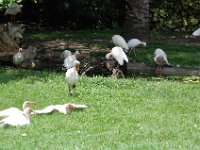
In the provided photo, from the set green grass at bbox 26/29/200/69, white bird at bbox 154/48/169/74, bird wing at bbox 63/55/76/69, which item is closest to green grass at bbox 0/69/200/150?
bird wing at bbox 63/55/76/69

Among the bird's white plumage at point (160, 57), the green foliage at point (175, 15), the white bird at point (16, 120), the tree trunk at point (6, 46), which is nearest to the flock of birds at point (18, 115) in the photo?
the white bird at point (16, 120)

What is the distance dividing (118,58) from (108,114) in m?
3.26

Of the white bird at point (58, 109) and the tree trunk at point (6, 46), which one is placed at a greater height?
the tree trunk at point (6, 46)

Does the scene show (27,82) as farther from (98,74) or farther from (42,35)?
(42,35)

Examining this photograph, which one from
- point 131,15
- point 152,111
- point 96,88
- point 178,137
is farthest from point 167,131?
point 131,15

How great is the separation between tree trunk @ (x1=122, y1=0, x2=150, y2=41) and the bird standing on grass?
4083mm

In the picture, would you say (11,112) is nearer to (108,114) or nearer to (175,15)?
(108,114)

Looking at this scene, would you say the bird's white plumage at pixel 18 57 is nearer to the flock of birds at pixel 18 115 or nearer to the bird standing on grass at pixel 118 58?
the bird standing on grass at pixel 118 58

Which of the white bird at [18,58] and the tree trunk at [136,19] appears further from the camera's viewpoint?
the tree trunk at [136,19]

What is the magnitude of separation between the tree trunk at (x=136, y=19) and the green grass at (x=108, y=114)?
4.54 meters

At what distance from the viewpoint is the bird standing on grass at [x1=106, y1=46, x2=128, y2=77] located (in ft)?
39.3

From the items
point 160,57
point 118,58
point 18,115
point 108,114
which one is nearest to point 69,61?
point 118,58

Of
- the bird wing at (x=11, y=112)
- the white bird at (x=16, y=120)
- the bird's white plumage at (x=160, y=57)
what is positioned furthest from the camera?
the bird's white plumage at (x=160, y=57)

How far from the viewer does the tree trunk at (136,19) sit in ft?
54.5
